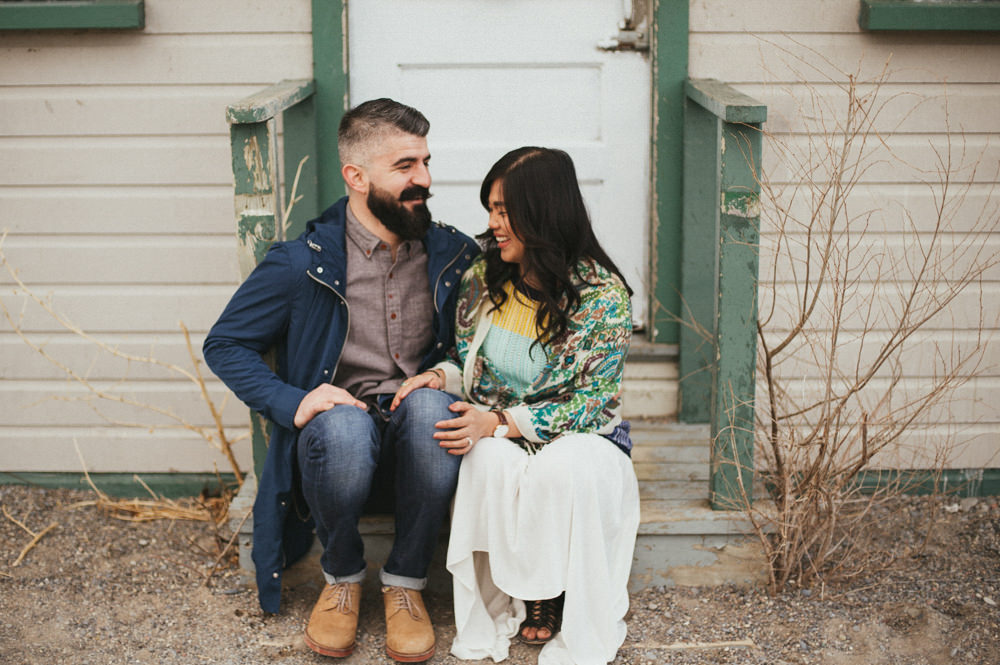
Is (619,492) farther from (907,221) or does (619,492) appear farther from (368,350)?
(907,221)

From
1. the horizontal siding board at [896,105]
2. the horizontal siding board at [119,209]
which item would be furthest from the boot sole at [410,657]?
the horizontal siding board at [896,105]

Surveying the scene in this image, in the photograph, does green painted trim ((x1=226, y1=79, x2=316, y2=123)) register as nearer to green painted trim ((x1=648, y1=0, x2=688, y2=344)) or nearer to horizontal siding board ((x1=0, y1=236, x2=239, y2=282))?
horizontal siding board ((x1=0, y1=236, x2=239, y2=282))

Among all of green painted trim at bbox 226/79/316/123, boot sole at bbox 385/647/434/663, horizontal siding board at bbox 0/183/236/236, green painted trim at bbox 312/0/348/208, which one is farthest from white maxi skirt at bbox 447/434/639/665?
horizontal siding board at bbox 0/183/236/236

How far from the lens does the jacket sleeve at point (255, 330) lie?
2.94 m

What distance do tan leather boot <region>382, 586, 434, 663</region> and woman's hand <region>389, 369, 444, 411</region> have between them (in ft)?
1.77

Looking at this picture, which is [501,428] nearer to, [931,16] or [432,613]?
[432,613]

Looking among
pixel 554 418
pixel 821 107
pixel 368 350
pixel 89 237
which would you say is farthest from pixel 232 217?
pixel 821 107

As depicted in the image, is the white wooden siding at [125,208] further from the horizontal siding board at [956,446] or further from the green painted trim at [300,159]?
the horizontal siding board at [956,446]

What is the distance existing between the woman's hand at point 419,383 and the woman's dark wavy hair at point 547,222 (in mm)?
337

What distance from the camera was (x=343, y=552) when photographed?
9.55 feet

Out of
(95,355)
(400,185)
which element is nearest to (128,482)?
(95,355)

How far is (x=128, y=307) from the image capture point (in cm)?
396

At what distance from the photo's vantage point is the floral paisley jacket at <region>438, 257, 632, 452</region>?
2.91 meters

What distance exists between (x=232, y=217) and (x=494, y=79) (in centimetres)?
113
